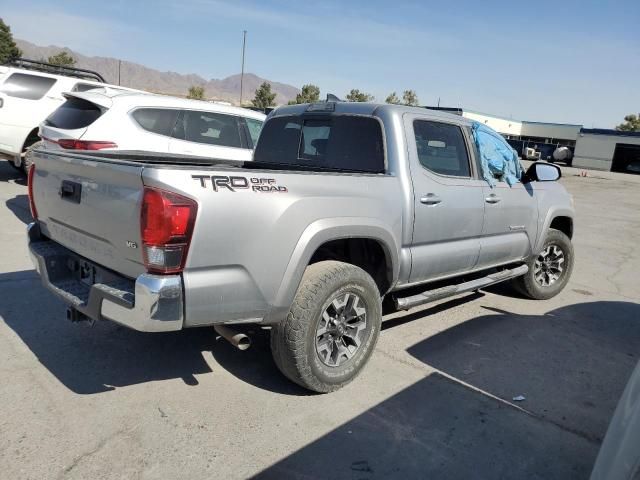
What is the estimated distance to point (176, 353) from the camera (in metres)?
3.90

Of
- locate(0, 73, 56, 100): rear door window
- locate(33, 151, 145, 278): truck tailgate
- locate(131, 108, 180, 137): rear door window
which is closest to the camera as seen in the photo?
locate(33, 151, 145, 278): truck tailgate

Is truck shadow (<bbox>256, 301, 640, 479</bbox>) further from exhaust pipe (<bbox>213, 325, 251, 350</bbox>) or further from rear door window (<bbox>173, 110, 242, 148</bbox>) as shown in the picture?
rear door window (<bbox>173, 110, 242, 148</bbox>)

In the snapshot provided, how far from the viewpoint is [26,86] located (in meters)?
9.68

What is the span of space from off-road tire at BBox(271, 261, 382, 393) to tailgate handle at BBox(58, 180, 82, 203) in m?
1.41

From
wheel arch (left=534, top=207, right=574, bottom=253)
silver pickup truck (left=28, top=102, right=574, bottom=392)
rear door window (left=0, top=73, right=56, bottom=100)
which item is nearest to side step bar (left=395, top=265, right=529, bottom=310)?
silver pickup truck (left=28, top=102, right=574, bottom=392)

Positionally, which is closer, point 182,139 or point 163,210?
point 163,210

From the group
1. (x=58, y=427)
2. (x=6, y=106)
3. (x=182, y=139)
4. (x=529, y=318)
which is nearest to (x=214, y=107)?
(x=182, y=139)

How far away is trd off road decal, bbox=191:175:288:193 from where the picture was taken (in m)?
2.64

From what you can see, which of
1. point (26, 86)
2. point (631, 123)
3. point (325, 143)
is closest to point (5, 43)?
point (26, 86)

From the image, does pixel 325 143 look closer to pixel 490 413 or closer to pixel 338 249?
pixel 338 249

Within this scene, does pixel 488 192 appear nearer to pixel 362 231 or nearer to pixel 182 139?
pixel 362 231

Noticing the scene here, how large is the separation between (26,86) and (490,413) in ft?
32.6

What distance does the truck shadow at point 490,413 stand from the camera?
277 cm

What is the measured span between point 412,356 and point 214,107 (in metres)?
5.61
